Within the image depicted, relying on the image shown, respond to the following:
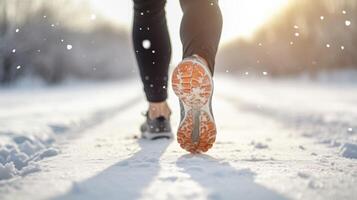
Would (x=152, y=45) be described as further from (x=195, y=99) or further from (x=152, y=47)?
(x=195, y=99)

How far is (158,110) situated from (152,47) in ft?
1.11

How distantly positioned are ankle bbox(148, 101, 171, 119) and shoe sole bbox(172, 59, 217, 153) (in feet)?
1.88

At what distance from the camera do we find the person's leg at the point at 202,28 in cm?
216

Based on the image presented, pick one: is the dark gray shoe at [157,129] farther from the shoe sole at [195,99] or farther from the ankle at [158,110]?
the shoe sole at [195,99]

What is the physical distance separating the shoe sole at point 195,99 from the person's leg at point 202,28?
0.11m

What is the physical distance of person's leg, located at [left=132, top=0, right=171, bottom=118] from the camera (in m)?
2.52

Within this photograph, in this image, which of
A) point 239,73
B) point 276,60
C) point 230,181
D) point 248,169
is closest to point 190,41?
point 248,169

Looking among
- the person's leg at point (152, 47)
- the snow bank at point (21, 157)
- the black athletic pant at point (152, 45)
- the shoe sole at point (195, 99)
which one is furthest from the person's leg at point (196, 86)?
the snow bank at point (21, 157)

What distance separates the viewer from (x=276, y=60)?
4809 centimetres

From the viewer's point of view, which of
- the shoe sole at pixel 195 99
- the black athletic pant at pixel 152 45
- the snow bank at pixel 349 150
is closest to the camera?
the shoe sole at pixel 195 99

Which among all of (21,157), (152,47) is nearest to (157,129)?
(152,47)

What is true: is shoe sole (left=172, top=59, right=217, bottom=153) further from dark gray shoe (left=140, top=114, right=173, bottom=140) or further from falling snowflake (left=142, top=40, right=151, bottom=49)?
dark gray shoe (left=140, top=114, right=173, bottom=140)

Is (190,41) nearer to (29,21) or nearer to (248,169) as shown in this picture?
(248,169)

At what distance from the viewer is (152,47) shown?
100 inches
